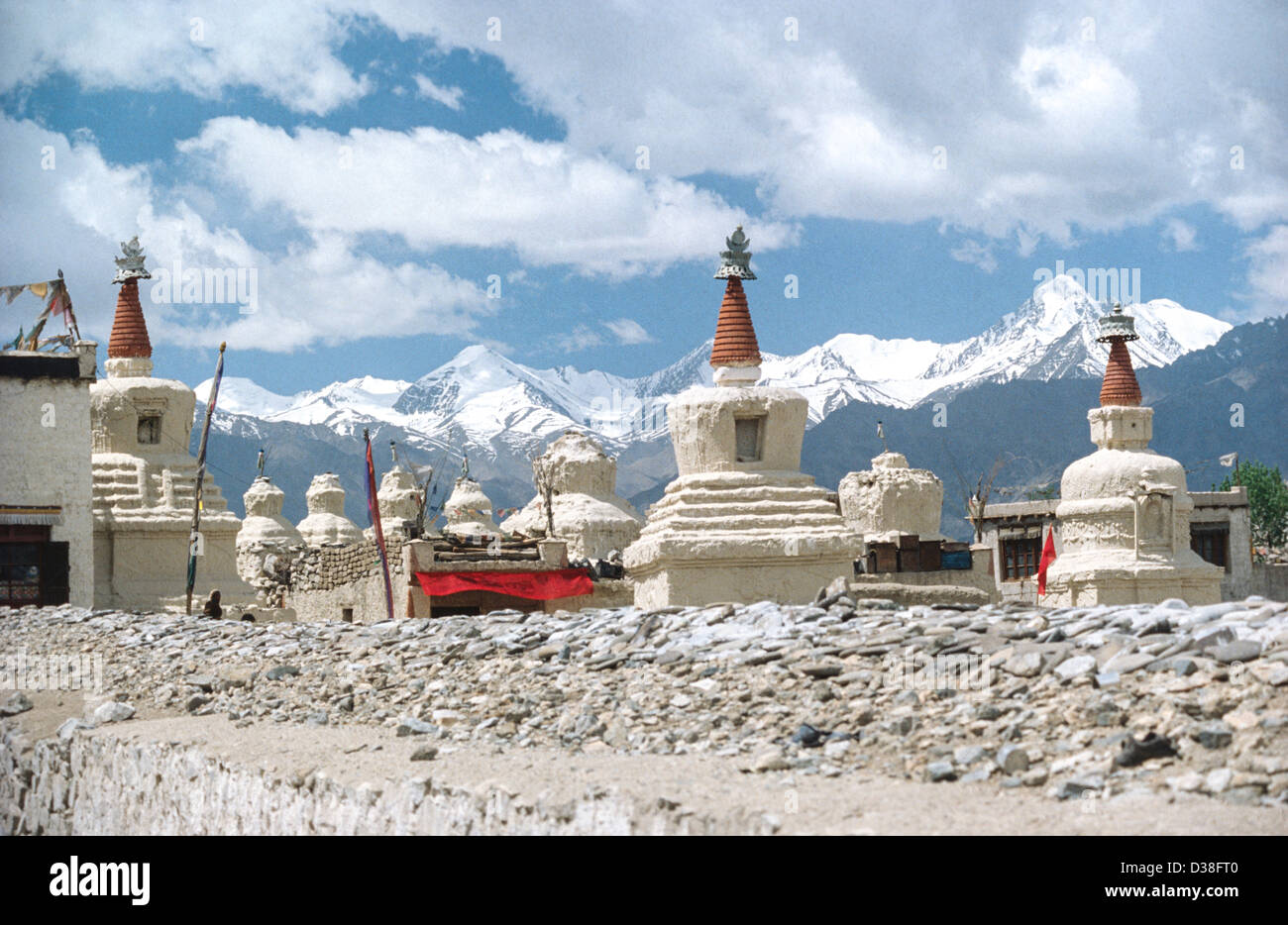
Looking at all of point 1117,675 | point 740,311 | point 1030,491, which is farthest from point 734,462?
point 1030,491

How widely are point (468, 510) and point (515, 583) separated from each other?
2375 centimetres

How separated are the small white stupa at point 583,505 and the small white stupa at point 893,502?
5.30m

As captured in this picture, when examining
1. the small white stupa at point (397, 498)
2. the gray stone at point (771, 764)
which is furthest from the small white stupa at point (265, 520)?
the gray stone at point (771, 764)

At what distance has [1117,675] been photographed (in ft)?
32.1

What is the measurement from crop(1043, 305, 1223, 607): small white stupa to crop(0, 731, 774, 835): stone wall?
76.2 ft

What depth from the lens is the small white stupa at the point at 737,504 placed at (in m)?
24.5

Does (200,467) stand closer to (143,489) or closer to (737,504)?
(143,489)

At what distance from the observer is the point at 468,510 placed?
48.4m

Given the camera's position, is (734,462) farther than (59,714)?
Yes

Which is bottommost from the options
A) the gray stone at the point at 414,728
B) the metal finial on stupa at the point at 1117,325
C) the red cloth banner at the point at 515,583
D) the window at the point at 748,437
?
the gray stone at the point at 414,728

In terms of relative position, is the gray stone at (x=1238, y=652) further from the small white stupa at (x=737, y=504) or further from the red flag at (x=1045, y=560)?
the red flag at (x=1045, y=560)

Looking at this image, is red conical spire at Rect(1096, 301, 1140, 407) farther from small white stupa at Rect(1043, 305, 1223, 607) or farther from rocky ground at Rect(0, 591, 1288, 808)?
rocky ground at Rect(0, 591, 1288, 808)

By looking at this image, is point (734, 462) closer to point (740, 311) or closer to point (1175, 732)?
point (740, 311)
